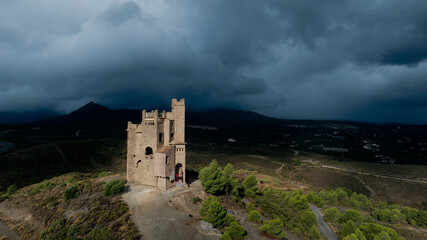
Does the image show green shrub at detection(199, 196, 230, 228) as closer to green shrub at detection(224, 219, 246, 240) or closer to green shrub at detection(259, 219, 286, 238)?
green shrub at detection(224, 219, 246, 240)

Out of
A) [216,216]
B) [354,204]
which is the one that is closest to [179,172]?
[216,216]

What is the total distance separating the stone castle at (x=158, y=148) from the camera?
29.0 meters

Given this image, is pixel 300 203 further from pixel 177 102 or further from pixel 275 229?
pixel 177 102

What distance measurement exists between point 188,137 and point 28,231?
334ft

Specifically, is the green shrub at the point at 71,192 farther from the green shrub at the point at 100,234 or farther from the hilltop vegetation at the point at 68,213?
the green shrub at the point at 100,234

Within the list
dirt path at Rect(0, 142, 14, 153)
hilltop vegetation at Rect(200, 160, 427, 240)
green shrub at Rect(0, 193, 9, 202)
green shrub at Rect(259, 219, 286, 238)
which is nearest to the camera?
green shrub at Rect(259, 219, 286, 238)

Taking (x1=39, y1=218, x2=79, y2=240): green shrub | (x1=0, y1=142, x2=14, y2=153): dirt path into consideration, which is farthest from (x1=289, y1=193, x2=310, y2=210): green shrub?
(x1=0, y1=142, x2=14, y2=153): dirt path

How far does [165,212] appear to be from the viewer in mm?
23344

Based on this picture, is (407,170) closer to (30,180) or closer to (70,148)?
(30,180)

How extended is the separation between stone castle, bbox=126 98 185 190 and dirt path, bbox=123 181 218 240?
1.96 m

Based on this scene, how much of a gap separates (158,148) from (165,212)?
33.3 ft

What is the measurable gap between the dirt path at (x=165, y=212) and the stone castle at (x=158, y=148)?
1.96 metres

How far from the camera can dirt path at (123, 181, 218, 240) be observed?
64.9ft

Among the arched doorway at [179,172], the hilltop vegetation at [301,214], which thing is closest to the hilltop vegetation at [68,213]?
the arched doorway at [179,172]
